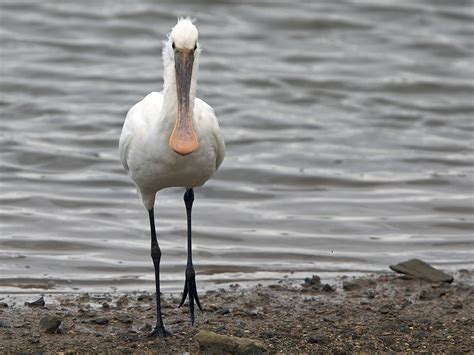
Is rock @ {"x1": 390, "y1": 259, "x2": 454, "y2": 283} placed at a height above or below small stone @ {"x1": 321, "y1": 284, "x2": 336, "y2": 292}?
above

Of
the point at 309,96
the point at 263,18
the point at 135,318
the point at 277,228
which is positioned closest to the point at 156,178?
the point at 135,318

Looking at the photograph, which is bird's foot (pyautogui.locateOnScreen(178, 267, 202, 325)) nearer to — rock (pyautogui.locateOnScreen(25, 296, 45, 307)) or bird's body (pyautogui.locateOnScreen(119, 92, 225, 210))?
bird's body (pyautogui.locateOnScreen(119, 92, 225, 210))

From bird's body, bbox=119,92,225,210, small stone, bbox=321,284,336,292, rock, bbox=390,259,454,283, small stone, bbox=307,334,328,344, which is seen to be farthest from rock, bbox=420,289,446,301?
bird's body, bbox=119,92,225,210

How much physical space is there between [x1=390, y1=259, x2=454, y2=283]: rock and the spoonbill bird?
91.5 inches

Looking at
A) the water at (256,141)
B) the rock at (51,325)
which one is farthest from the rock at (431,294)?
the rock at (51,325)

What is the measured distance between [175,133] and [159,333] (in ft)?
5.07

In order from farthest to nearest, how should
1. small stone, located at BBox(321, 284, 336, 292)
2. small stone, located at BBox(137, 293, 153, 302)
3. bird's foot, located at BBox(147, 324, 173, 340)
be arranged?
small stone, located at BBox(321, 284, 336, 292), small stone, located at BBox(137, 293, 153, 302), bird's foot, located at BBox(147, 324, 173, 340)

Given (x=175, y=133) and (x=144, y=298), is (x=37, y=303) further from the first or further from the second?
(x=175, y=133)

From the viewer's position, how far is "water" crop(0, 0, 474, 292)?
11461mm

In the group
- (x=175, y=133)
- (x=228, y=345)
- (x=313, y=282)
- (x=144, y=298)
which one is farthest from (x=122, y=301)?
Answer: (x=228, y=345)

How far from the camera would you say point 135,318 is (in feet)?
29.5

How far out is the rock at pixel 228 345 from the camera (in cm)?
754

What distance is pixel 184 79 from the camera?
27.0ft

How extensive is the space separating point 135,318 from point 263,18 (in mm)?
15406
